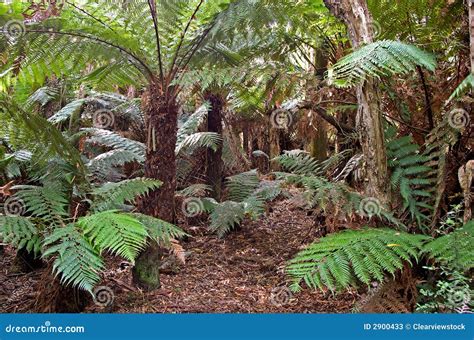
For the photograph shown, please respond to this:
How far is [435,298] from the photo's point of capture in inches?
53.4

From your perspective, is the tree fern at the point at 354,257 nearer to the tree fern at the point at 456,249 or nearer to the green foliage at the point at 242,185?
the tree fern at the point at 456,249

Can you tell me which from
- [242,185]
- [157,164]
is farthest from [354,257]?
[242,185]

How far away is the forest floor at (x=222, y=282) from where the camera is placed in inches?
62.1

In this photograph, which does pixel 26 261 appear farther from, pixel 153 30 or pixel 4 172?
pixel 153 30

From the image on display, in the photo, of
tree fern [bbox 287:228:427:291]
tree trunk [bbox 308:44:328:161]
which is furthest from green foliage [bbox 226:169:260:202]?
tree fern [bbox 287:228:427:291]

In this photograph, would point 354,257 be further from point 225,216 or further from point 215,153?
point 215,153

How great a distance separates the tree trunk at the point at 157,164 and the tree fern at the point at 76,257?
47 cm

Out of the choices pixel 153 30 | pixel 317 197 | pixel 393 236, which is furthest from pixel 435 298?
pixel 153 30

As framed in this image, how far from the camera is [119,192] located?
1592 millimetres

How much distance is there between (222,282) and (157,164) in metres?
0.58

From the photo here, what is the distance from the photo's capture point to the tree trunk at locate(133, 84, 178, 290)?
5.82ft

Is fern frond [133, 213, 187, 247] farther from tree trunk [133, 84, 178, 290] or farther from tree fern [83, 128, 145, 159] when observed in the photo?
tree fern [83, 128, 145, 159]

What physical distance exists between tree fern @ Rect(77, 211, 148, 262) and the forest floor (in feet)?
Answer: 1.46

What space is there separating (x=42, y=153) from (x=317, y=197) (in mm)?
1200
